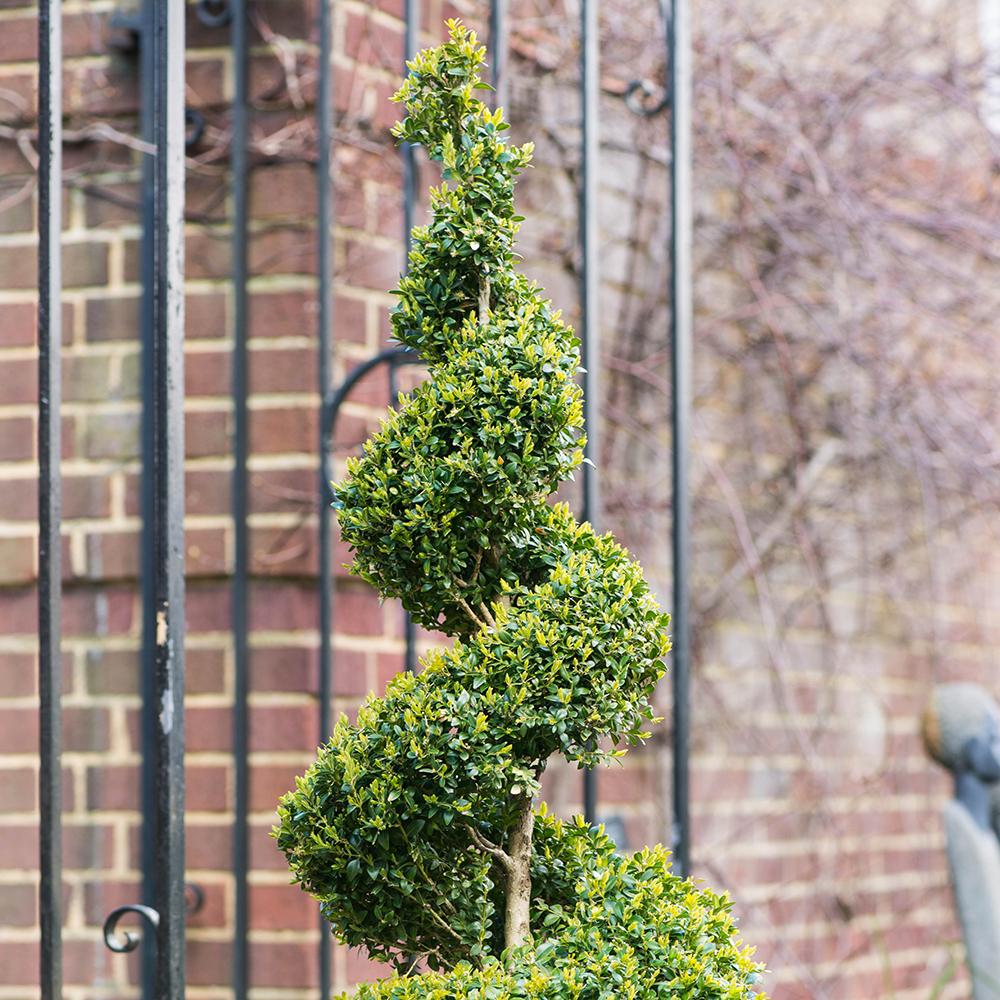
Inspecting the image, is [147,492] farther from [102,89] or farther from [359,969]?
[359,969]

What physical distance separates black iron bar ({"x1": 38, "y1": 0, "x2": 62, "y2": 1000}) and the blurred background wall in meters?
0.73

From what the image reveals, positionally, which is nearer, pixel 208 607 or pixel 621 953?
pixel 621 953

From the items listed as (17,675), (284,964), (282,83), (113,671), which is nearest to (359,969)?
(284,964)

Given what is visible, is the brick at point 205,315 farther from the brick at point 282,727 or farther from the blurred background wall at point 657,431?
the brick at point 282,727

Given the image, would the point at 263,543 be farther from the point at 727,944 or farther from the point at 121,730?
the point at 727,944

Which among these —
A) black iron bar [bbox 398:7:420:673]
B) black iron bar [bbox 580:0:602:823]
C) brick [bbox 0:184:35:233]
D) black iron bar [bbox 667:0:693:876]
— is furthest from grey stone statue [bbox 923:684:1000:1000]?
brick [bbox 0:184:35:233]

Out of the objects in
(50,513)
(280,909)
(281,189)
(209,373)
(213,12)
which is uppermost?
(213,12)

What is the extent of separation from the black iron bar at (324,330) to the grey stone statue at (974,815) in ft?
3.72

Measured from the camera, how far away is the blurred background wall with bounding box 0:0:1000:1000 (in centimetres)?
244

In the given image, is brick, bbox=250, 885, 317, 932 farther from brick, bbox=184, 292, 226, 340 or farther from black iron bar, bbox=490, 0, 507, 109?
black iron bar, bbox=490, 0, 507, 109

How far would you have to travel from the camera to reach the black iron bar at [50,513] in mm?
1661

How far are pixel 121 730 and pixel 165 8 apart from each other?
1214 millimetres

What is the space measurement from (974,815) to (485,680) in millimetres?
1739

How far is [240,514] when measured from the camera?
94.0 inches
